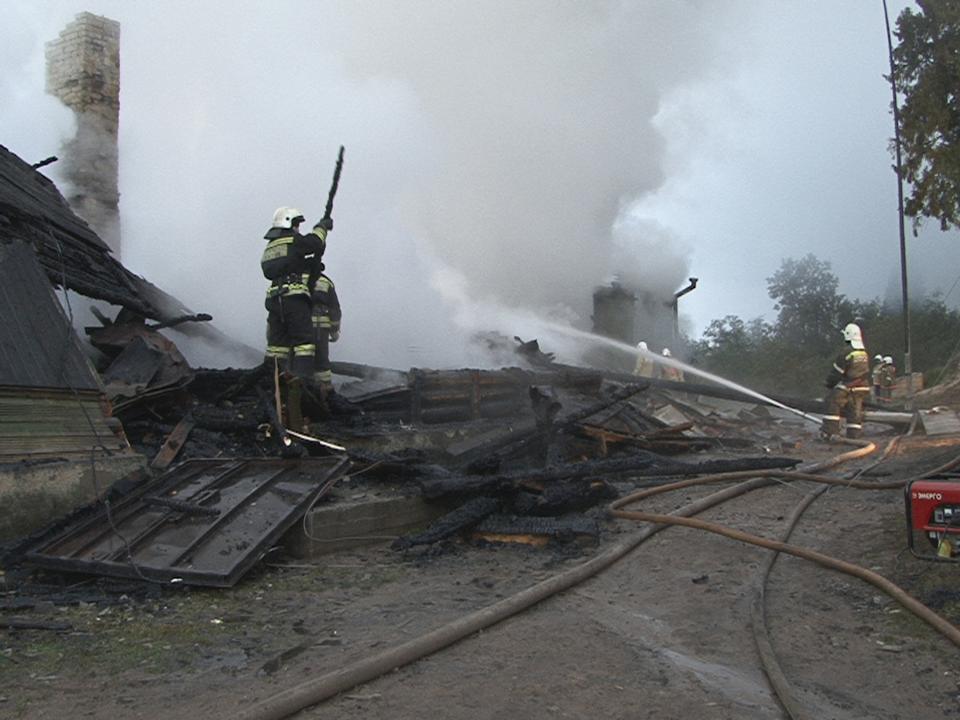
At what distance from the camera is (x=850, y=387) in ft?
34.8

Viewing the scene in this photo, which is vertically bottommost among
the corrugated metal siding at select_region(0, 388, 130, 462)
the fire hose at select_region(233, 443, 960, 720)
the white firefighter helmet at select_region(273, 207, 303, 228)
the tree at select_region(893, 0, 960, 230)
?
the fire hose at select_region(233, 443, 960, 720)

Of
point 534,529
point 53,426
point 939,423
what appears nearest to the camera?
point 534,529

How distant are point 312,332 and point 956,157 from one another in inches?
673

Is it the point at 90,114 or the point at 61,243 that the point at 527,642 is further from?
the point at 90,114

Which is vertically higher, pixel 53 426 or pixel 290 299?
pixel 290 299

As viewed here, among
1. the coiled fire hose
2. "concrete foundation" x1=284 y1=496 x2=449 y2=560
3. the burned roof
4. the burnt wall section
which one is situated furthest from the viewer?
the burnt wall section

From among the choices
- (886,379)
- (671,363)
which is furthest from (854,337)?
(886,379)

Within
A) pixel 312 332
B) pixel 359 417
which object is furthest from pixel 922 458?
pixel 312 332

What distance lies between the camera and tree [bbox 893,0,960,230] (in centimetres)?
1858

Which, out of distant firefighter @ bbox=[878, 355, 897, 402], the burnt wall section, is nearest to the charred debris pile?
the burnt wall section

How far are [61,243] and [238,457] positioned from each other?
2.78 meters

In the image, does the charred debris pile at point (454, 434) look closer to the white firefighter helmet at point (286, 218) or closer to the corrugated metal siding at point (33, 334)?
the corrugated metal siding at point (33, 334)

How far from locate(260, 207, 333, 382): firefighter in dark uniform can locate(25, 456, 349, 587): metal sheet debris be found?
177cm

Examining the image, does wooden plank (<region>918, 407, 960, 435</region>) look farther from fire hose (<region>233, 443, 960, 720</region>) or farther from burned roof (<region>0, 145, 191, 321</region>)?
burned roof (<region>0, 145, 191, 321</region>)
